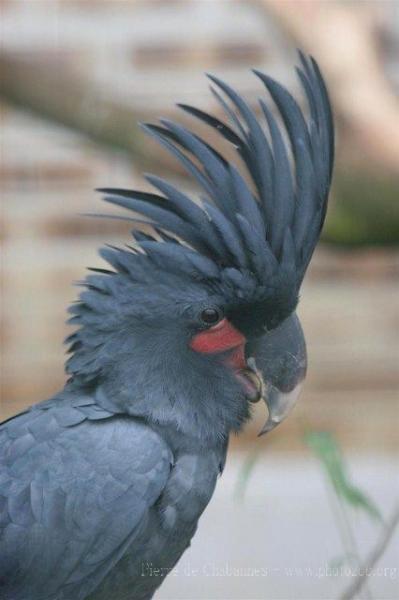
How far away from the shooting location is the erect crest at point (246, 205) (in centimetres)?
203

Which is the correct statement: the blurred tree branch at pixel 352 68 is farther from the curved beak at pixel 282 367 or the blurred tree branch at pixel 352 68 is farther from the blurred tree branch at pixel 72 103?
the curved beak at pixel 282 367

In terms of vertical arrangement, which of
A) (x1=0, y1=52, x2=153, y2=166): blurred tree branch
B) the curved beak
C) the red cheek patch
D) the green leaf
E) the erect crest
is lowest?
the green leaf

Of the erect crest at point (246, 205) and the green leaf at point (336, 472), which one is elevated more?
the erect crest at point (246, 205)

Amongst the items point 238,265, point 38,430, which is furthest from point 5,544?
point 238,265

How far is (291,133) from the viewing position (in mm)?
2105

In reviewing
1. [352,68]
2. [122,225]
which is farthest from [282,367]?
[122,225]

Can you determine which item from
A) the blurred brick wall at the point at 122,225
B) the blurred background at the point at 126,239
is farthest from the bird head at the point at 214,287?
the blurred brick wall at the point at 122,225

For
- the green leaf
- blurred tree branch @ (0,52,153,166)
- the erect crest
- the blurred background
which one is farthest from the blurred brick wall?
the erect crest

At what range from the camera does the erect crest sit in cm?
203

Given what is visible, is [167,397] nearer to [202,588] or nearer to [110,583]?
[110,583]

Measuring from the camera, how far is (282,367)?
208cm

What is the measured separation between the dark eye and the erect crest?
6 cm

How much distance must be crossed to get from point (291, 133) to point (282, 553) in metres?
1.99

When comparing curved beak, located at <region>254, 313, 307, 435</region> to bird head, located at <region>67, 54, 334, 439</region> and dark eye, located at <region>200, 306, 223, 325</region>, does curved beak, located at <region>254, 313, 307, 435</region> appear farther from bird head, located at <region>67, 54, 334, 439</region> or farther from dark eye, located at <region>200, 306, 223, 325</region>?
dark eye, located at <region>200, 306, 223, 325</region>
